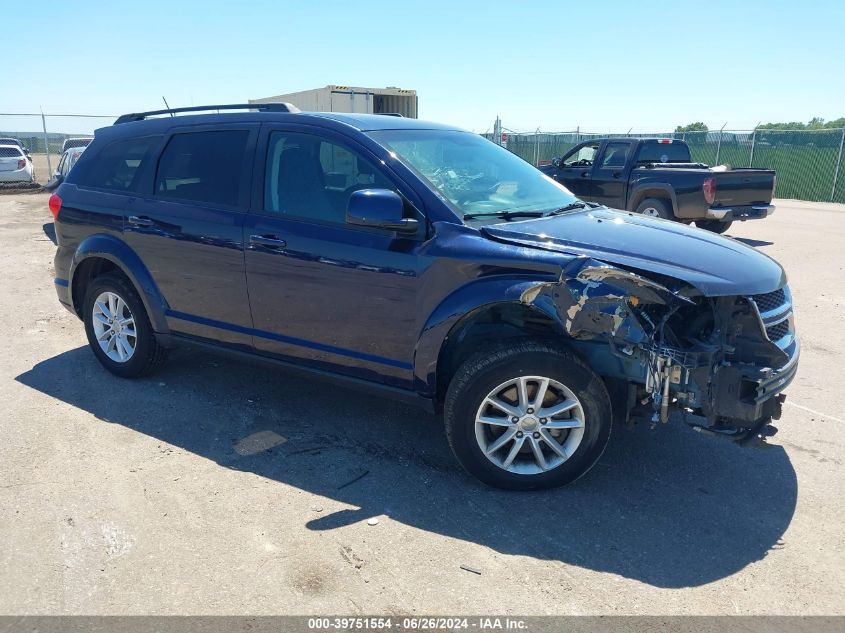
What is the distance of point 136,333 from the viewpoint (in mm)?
5031

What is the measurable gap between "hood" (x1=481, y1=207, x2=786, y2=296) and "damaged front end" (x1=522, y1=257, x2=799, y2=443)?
0.22 feet

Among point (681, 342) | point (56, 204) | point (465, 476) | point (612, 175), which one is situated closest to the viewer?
point (681, 342)

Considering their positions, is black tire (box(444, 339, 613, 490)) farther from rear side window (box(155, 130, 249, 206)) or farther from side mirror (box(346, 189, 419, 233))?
rear side window (box(155, 130, 249, 206))

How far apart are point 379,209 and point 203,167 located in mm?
1685

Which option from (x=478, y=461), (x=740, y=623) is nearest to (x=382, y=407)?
(x=478, y=461)

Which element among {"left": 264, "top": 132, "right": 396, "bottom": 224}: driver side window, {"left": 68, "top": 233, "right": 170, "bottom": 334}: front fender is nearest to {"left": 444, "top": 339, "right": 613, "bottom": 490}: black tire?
{"left": 264, "top": 132, "right": 396, "bottom": 224}: driver side window

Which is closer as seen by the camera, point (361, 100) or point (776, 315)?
point (776, 315)

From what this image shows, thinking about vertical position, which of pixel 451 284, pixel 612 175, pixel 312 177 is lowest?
pixel 451 284

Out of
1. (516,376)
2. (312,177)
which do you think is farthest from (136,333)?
(516,376)

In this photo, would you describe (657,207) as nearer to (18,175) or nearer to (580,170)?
(580,170)

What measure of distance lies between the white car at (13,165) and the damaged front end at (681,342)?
78.1 feet

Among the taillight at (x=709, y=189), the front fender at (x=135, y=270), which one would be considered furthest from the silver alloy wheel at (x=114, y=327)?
the taillight at (x=709, y=189)

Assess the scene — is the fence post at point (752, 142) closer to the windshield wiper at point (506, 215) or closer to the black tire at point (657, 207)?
the black tire at point (657, 207)

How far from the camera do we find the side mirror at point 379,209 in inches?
140
